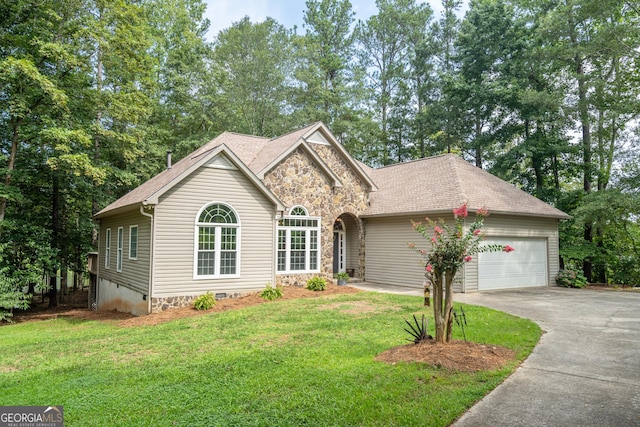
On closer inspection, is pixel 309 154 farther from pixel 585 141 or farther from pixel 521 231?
pixel 585 141

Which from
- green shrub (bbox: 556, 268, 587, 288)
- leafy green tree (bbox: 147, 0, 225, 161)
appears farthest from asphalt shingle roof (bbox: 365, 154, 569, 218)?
leafy green tree (bbox: 147, 0, 225, 161)

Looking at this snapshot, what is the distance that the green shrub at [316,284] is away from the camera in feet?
47.7

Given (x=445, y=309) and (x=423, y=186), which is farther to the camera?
(x=423, y=186)

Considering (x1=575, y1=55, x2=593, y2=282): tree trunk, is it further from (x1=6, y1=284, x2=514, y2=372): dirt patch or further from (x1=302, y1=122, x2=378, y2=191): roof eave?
(x1=6, y1=284, x2=514, y2=372): dirt patch

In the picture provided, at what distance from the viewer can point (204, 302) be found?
11.2 metres

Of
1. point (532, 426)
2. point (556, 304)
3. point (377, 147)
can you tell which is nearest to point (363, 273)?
point (556, 304)

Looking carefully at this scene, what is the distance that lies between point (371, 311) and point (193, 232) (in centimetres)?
565

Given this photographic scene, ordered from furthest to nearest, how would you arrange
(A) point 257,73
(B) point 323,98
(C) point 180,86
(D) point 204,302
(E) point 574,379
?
(B) point 323,98 → (A) point 257,73 → (C) point 180,86 → (D) point 204,302 → (E) point 574,379

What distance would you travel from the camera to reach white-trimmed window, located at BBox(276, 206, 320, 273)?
50.1 ft

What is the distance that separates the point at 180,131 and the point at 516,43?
22.0 m

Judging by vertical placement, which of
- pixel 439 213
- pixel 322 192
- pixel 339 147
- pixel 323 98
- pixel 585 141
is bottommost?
pixel 439 213

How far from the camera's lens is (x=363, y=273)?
59.6 ft

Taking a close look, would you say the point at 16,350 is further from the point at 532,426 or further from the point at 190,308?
the point at 532,426

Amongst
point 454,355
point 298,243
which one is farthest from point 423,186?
point 454,355
